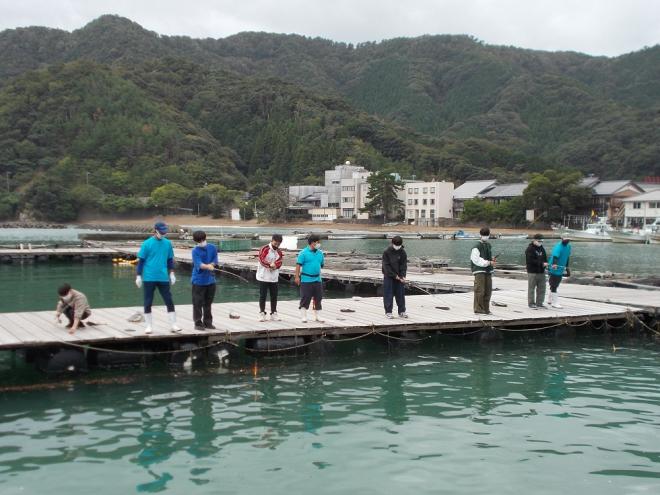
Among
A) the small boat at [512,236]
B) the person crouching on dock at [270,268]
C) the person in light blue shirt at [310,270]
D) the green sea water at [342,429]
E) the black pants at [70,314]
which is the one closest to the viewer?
the green sea water at [342,429]

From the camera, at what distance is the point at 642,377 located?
1296 centimetres

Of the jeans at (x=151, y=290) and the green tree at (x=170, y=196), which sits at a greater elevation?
the green tree at (x=170, y=196)

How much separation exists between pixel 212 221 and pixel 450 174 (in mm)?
52942

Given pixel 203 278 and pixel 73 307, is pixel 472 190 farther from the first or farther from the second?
pixel 73 307

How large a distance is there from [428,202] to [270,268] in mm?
99926

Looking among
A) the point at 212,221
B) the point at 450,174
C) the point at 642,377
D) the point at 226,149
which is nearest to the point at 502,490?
the point at 642,377

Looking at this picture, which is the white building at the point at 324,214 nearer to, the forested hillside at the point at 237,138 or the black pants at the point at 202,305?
the forested hillside at the point at 237,138

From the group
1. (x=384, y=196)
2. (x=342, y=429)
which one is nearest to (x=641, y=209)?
(x=384, y=196)

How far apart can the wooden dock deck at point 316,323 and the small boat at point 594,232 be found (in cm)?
7222

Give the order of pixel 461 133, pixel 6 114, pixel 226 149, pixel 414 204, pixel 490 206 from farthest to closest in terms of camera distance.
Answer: pixel 461 133
pixel 226 149
pixel 6 114
pixel 414 204
pixel 490 206

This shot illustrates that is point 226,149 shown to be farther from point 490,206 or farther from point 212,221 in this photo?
point 490,206

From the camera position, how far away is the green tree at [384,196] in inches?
4341

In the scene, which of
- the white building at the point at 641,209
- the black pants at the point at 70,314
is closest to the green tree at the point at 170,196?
the white building at the point at 641,209

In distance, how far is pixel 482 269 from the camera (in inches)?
607
